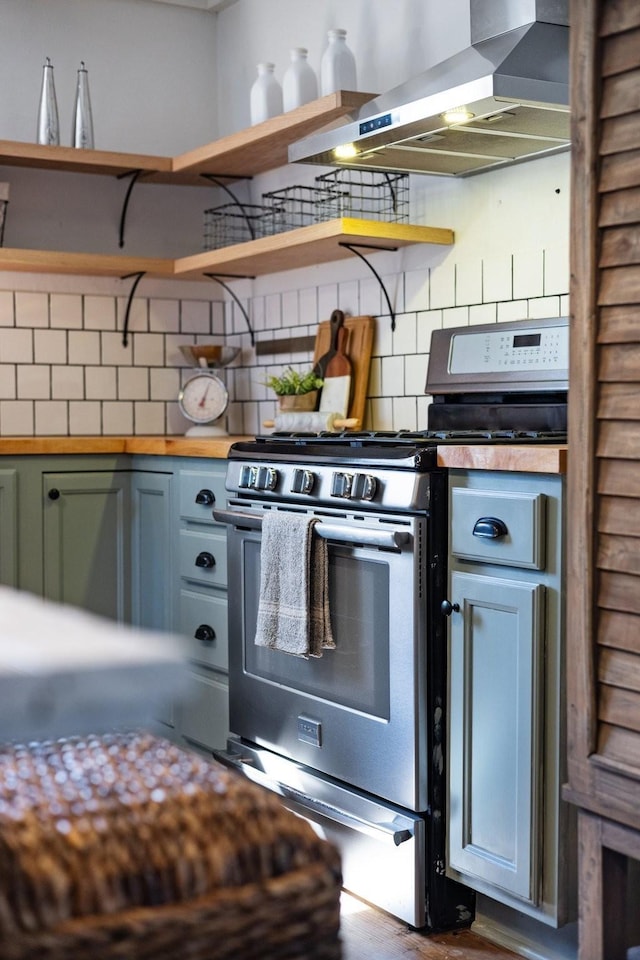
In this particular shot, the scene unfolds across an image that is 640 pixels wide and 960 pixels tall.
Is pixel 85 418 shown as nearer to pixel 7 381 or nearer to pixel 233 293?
pixel 7 381

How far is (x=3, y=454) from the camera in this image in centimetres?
355

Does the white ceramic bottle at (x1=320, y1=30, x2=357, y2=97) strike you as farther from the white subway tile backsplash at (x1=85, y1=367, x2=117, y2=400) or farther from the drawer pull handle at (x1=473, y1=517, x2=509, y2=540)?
the drawer pull handle at (x1=473, y1=517, x2=509, y2=540)

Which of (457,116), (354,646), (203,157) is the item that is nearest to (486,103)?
(457,116)

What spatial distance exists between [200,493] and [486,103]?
141 cm

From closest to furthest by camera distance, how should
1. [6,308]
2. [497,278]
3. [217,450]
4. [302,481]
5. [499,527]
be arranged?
[499,527]
[302,481]
[497,278]
[217,450]
[6,308]

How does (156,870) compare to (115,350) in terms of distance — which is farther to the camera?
(115,350)

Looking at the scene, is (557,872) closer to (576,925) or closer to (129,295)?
(576,925)

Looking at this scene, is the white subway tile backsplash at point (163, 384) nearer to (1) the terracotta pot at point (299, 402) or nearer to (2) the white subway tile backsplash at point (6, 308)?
(2) the white subway tile backsplash at point (6, 308)

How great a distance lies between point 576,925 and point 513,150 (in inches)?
72.7

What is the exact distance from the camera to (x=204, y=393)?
4.15 metres

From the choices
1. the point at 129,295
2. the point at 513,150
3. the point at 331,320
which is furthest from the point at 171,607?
the point at 513,150

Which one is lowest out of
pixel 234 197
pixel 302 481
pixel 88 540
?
pixel 88 540

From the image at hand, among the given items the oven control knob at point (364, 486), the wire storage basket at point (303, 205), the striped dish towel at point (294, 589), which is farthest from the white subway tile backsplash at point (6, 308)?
the oven control knob at point (364, 486)

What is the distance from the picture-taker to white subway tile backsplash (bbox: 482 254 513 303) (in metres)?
3.06
